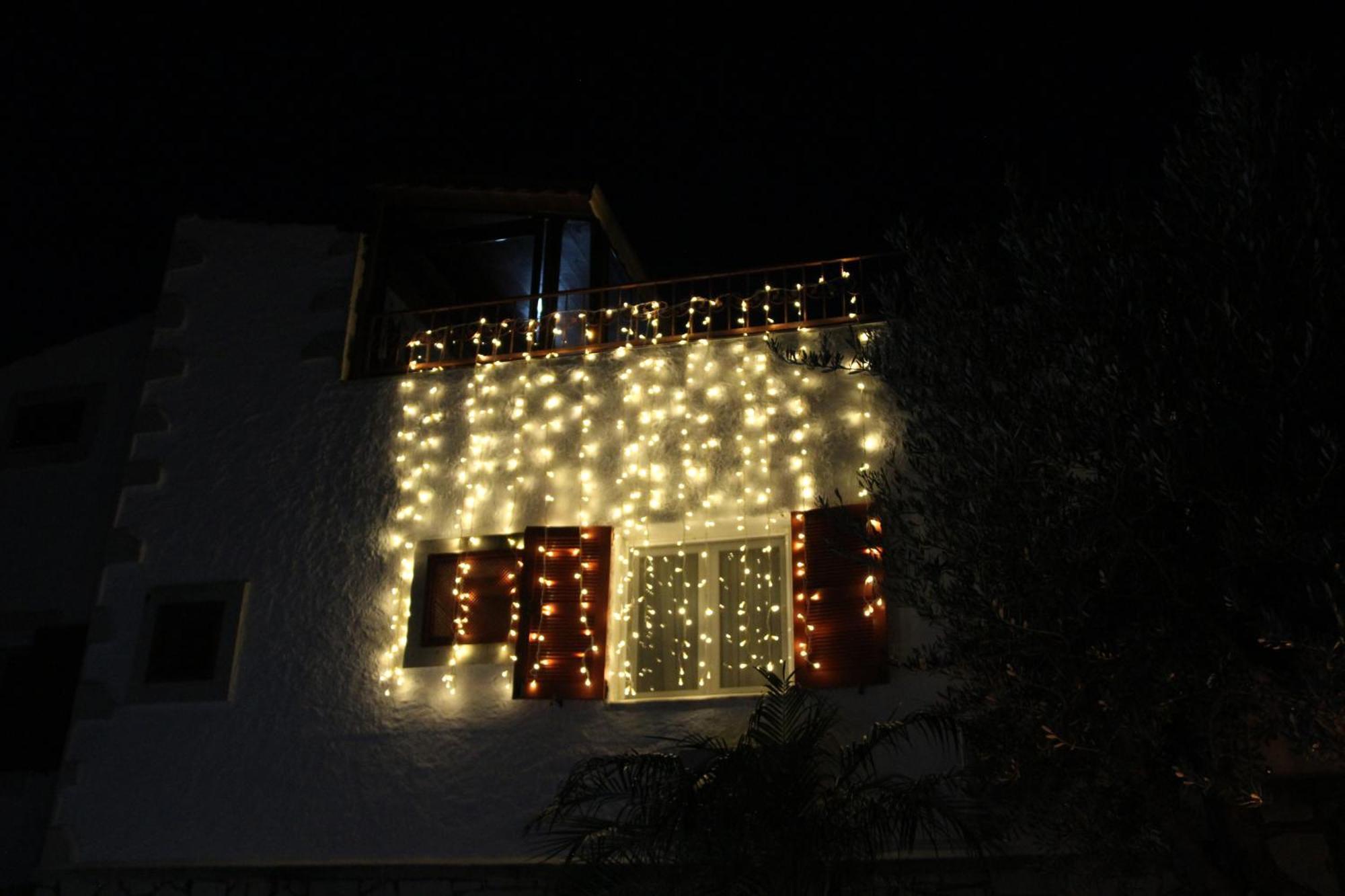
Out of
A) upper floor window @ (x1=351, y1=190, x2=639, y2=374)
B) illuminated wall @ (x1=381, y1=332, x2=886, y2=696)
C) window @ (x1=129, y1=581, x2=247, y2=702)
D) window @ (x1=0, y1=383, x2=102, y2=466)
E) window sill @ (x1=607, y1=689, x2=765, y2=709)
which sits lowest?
window sill @ (x1=607, y1=689, x2=765, y2=709)

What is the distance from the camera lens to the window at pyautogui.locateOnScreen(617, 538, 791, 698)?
28.9 feet

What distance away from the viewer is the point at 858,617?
8266 mm

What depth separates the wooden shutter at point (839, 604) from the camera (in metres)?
8.12

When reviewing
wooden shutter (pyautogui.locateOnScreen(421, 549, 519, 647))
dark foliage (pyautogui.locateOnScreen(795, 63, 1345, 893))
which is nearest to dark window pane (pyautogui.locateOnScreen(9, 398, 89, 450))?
wooden shutter (pyautogui.locateOnScreen(421, 549, 519, 647))

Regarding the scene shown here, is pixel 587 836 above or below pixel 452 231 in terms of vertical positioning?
below

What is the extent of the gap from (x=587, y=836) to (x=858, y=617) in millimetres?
2230

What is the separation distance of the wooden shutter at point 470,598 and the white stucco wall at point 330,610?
25 centimetres

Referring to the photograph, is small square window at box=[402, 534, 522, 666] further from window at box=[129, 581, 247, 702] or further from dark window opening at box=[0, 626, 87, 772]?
dark window opening at box=[0, 626, 87, 772]

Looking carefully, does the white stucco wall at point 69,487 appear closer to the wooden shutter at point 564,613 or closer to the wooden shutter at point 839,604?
the wooden shutter at point 564,613

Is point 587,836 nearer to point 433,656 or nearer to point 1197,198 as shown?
point 433,656

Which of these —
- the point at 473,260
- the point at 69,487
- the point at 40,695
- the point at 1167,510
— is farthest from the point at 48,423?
the point at 1167,510

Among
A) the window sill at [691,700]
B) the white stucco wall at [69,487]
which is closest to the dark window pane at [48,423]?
the white stucco wall at [69,487]

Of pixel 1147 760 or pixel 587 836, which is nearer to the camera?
pixel 1147 760

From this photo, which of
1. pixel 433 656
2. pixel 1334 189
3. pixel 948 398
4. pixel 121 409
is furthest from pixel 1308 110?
pixel 121 409
